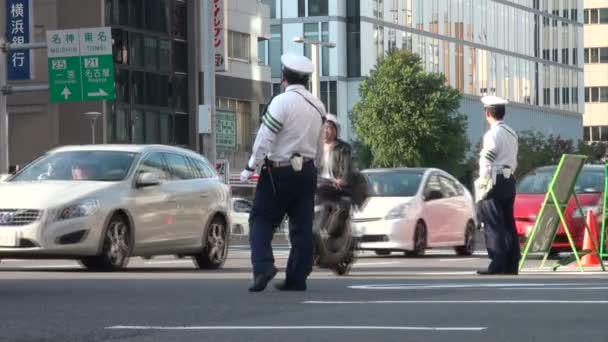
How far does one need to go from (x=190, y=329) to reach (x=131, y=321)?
79 cm

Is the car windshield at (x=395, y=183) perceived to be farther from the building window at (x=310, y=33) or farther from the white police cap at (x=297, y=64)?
the building window at (x=310, y=33)

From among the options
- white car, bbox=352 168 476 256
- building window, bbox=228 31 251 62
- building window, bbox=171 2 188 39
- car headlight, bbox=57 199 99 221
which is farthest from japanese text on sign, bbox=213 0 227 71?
car headlight, bbox=57 199 99 221

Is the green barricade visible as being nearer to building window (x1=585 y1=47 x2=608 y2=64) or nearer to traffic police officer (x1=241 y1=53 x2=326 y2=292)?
traffic police officer (x1=241 y1=53 x2=326 y2=292)

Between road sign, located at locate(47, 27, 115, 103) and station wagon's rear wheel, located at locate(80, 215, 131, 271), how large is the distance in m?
29.0

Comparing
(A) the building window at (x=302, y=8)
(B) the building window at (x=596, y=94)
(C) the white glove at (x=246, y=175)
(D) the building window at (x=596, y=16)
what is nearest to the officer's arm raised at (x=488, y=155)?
(C) the white glove at (x=246, y=175)

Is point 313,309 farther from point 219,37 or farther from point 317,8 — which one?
point 317,8

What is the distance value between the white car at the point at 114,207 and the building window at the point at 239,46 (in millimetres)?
57813

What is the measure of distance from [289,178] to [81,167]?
6.71m

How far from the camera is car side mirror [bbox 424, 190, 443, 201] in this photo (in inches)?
1032

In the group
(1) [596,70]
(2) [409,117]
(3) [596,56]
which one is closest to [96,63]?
(2) [409,117]

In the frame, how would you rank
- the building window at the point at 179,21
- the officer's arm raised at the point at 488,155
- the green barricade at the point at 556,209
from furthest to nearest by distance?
the building window at the point at 179,21 < the green barricade at the point at 556,209 < the officer's arm raised at the point at 488,155

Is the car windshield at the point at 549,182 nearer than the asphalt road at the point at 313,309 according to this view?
No

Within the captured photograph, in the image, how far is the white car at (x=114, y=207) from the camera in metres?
18.5

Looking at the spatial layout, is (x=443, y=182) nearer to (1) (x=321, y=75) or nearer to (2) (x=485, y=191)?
(2) (x=485, y=191)
